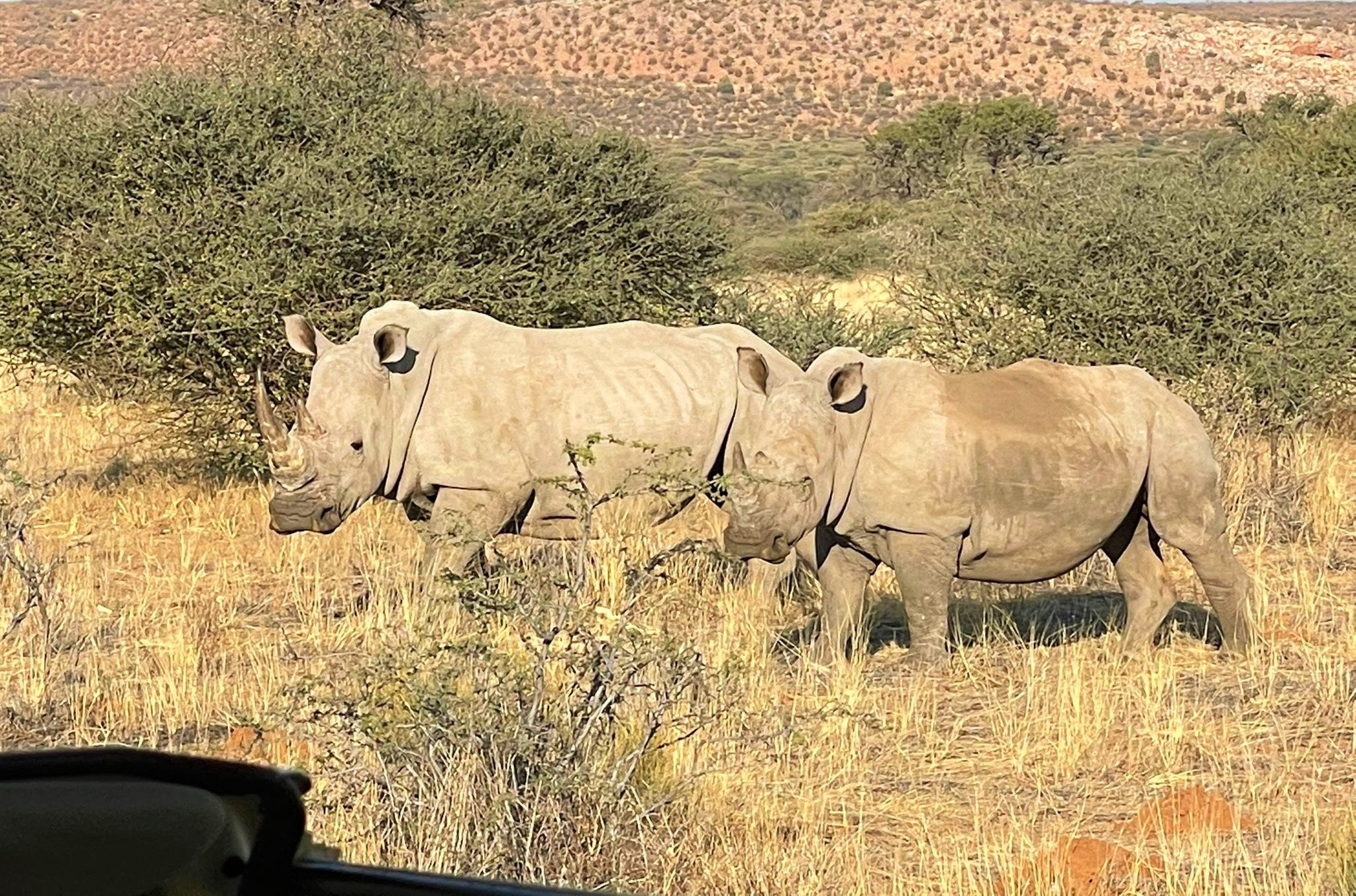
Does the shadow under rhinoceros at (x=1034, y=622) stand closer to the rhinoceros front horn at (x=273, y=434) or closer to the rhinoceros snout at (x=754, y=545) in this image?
the rhinoceros snout at (x=754, y=545)

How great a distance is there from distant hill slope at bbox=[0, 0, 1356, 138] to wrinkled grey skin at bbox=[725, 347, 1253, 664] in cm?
5812

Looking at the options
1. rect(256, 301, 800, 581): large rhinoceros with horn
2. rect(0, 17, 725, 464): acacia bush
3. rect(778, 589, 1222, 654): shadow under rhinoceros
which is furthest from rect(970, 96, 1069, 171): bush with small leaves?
rect(256, 301, 800, 581): large rhinoceros with horn

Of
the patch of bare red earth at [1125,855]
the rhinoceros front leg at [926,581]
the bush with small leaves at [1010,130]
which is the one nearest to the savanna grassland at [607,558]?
the patch of bare red earth at [1125,855]

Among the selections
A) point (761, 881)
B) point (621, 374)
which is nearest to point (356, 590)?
point (621, 374)

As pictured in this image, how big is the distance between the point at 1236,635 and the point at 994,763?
2.27m

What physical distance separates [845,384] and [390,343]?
7.09ft

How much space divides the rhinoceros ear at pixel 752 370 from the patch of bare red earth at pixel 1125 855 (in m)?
2.71

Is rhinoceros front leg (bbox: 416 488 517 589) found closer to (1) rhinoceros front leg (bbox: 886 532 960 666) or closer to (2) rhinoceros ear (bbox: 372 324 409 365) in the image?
Answer: (2) rhinoceros ear (bbox: 372 324 409 365)

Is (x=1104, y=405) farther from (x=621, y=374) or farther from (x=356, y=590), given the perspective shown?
(x=356, y=590)

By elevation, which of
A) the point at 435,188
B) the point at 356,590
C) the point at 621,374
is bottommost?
the point at 356,590

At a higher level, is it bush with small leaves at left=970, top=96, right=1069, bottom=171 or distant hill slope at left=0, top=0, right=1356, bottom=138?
distant hill slope at left=0, top=0, right=1356, bottom=138

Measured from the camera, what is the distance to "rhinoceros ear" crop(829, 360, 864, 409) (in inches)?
299

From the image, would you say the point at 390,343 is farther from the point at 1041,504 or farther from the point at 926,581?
the point at 1041,504

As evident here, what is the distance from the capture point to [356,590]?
9.45 m
